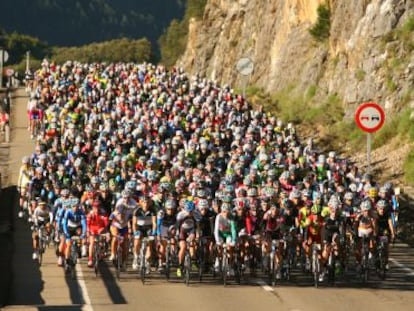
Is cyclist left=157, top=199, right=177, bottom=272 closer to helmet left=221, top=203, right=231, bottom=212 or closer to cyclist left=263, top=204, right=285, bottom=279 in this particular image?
helmet left=221, top=203, right=231, bottom=212

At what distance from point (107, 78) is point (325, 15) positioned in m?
9.58

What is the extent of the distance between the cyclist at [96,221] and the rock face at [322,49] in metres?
15.2

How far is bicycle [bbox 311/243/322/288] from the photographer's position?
1894 centimetres

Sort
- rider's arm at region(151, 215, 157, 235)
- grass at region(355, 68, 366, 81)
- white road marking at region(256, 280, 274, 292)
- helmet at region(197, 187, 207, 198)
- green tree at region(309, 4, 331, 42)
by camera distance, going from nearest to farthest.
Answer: white road marking at region(256, 280, 274, 292)
rider's arm at region(151, 215, 157, 235)
helmet at region(197, 187, 207, 198)
grass at region(355, 68, 366, 81)
green tree at region(309, 4, 331, 42)

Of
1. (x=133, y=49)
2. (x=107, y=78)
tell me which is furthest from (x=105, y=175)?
(x=133, y=49)

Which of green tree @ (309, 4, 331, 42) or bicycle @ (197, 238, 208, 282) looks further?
green tree @ (309, 4, 331, 42)

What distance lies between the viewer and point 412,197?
1037 inches

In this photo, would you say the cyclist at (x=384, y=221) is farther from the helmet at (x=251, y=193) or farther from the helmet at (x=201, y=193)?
the helmet at (x=201, y=193)

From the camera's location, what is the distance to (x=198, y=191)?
68.9 ft

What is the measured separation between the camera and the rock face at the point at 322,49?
34656 millimetres

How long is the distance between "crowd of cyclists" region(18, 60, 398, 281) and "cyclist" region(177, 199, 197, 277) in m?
0.02

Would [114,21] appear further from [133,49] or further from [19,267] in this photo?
[19,267]

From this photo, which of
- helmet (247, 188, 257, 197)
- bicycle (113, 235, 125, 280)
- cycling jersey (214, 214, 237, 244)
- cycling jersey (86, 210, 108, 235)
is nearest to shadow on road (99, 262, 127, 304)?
bicycle (113, 235, 125, 280)

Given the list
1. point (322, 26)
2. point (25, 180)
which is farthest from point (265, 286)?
point (322, 26)
